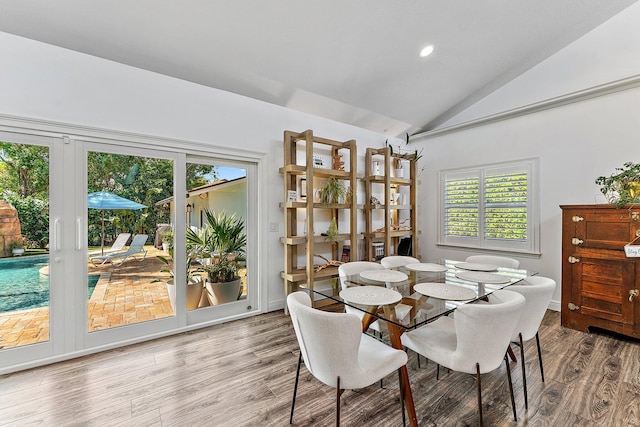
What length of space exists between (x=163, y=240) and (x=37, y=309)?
1.13 meters

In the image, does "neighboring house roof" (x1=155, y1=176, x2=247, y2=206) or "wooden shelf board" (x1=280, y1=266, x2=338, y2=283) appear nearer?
"neighboring house roof" (x1=155, y1=176, x2=247, y2=206)

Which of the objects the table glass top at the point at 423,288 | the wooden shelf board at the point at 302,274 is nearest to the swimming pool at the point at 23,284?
the wooden shelf board at the point at 302,274

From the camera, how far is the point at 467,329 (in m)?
1.57

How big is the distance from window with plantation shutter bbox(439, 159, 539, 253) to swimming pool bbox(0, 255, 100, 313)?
5.27 metres

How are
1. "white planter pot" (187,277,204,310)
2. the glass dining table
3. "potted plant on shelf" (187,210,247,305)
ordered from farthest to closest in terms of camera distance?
"potted plant on shelf" (187,210,247,305) → "white planter pot" (187,277,204,310) → the glass dining table

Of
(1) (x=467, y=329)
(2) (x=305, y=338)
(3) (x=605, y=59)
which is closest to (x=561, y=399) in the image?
(1) (x=467, y=329)

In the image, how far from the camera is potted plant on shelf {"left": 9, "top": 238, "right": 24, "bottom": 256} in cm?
242

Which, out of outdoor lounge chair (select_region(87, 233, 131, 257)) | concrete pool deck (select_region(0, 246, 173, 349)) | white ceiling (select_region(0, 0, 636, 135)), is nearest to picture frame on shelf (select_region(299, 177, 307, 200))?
white ceiling (select_region(0, 0, 636, 135))

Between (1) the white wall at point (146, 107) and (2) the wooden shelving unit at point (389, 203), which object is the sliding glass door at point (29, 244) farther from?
(2) the wooden shelving unit at point (389, 203)

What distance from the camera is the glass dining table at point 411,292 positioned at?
5.54 feet

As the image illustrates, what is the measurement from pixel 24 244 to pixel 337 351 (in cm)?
287

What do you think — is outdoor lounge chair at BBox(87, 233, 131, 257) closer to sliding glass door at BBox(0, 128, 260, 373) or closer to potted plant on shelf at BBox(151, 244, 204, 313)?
sliding glass door at BBox(0, 128, 260, 373)

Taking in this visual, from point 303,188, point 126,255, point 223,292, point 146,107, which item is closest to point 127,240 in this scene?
point 126,255

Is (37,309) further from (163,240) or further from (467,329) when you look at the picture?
(467,329)
